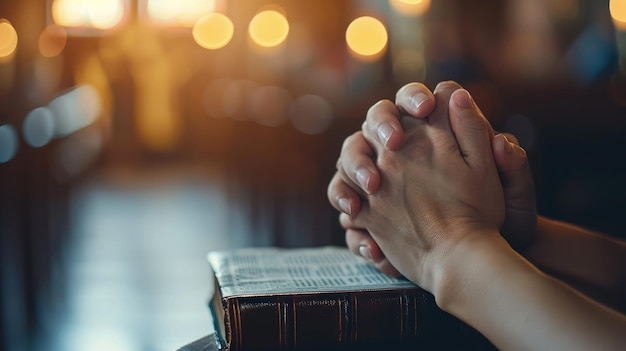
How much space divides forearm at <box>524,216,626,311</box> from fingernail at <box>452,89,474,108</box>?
0.17 m

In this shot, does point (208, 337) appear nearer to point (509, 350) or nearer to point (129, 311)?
point (509, 350)

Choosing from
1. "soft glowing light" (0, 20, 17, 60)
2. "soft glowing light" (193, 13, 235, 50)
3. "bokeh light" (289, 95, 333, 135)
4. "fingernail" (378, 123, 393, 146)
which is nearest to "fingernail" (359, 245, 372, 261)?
"fingernail" (378, 123, 393, 146)

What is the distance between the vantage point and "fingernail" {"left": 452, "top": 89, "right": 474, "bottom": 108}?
2.15 ft

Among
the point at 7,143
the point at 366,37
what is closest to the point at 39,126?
the point at 7,143

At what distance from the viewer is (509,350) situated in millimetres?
506

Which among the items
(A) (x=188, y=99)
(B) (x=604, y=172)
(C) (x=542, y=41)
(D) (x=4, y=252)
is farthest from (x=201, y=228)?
(A) (x=188, y=99)

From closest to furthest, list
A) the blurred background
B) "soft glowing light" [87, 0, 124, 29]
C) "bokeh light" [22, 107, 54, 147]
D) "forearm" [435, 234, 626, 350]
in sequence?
1. "forearm" [435, 234, 626, 350]
2. the blurred background
3. "bokeh light" [22, 107, 54, 147]
4. "soft glowing light" [87, 0, 124, 29]

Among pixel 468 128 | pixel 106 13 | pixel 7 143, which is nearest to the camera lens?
pixel 468 128

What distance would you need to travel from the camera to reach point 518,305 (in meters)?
0.50

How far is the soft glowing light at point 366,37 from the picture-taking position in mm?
8367

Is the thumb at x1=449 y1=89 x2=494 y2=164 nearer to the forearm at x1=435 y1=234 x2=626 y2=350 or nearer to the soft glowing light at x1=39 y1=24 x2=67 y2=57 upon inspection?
the forearm at x1=435 y1=234 x2=626 y2=350

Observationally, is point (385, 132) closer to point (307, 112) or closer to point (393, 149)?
point (393, 149)

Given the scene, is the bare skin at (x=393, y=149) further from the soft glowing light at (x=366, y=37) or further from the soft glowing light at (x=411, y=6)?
the soft glowing light at (x=366, y=37)

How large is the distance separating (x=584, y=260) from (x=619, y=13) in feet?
16.2
